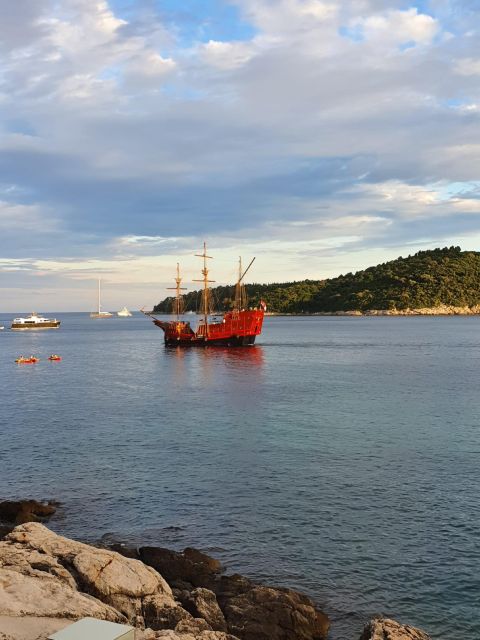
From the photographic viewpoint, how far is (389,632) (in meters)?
15.8

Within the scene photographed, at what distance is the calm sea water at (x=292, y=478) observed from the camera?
2114 centimetres

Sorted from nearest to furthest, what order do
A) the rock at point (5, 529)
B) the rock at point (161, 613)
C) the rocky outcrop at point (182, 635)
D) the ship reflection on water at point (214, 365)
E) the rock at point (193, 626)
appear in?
the rocky outcrop at point (182, 635), the rock at point (193, 626), the rock at point (161, 613), the rock at point (5, 529), the ship reflection on water at point (214, 365)

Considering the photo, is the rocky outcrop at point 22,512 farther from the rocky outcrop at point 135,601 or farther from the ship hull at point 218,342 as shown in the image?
the ship hull at point 218,342

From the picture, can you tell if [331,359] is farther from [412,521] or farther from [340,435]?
[412,521]

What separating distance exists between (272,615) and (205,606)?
197 centimetres

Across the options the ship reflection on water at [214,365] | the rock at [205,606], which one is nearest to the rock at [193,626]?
the rock at [205,606]

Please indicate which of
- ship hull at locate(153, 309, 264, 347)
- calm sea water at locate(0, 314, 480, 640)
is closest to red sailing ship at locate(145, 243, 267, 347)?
ship hull at locate(153, 309, 264, 347)

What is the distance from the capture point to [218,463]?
3616 cm

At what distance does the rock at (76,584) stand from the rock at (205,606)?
58 centimetres

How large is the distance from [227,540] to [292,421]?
25210 mm

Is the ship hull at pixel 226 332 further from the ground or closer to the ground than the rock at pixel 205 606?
further from the ground

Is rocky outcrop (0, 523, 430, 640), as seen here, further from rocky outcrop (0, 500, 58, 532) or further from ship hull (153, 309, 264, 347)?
ship hull (153, 309, 264, 347)

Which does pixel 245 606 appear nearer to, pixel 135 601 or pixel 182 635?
pixel 135 601

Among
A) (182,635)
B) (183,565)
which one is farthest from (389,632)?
(183,565)
